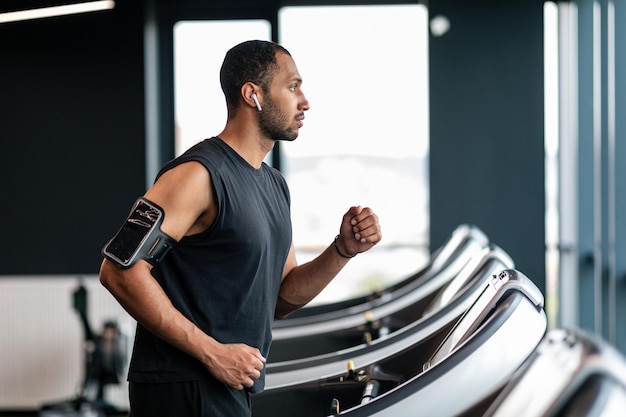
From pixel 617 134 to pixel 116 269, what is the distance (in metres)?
3.04

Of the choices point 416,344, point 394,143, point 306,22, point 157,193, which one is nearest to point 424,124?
point 394,143

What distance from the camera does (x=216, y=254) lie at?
183 centimetres

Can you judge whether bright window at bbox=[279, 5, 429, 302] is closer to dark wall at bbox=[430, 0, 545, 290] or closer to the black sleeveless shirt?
dark wall at bbox=[430, 0, 545, 290]

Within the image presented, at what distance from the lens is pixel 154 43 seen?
625 centimetres

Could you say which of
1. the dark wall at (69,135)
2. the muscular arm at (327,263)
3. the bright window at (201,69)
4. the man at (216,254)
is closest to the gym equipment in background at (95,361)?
the dark wall at (69,135)

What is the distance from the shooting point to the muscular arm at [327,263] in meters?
2.03

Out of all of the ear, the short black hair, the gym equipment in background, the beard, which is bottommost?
the gym equipment in background

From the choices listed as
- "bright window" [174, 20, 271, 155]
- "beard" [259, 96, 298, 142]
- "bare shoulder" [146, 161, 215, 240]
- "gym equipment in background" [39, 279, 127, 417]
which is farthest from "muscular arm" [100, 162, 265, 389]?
"bright window" [174, 20, 271, 155]

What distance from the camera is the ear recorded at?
195 cm

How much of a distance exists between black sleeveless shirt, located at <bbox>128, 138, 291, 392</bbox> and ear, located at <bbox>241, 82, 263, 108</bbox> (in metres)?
0.13

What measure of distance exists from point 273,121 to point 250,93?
0.26 feet

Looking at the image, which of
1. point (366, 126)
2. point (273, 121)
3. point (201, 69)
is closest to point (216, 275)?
point (273, 121)

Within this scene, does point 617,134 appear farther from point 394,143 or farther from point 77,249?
point 77,249

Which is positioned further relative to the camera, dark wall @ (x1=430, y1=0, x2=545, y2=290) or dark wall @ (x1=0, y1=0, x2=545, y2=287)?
dark wall @ (x1=0, y1=0, x2=545, y2=287)
